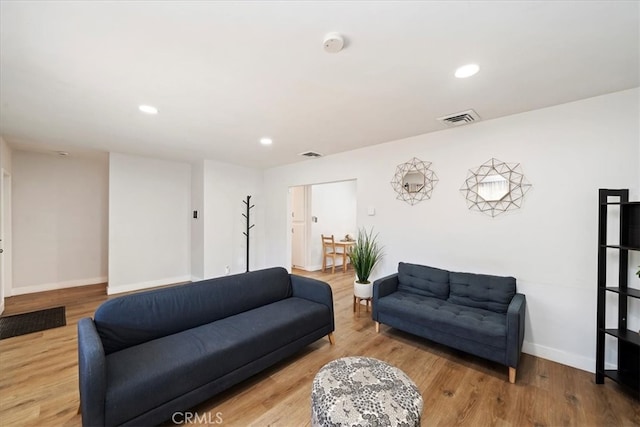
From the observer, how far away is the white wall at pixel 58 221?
171 inches

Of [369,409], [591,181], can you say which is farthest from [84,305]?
[591,181]

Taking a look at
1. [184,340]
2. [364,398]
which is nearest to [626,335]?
[364,398]

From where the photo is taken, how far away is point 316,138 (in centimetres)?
352

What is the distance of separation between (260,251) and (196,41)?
15.1 ft

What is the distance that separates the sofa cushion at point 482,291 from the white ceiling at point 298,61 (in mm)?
1697

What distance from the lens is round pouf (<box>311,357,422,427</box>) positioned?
47.7 inches

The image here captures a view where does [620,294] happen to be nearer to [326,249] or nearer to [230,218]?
[326,249]

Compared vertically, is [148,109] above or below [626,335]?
above

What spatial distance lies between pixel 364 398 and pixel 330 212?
563 cm

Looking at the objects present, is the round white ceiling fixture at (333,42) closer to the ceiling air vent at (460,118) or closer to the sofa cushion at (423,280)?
the ceiling air vent at (460,118)

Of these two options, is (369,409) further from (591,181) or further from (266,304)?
(591,181)

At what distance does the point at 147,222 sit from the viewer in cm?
476

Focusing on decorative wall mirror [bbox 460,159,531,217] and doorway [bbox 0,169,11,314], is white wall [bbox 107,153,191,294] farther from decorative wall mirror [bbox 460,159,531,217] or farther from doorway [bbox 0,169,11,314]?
decorative wall mirror [bbox 460,159,531,217]

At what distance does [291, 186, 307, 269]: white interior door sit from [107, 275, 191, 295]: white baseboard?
2.46 metres
